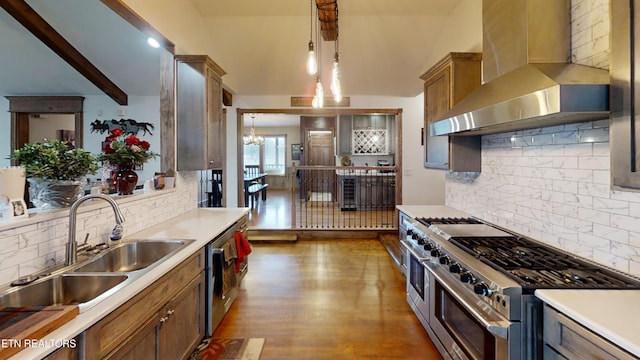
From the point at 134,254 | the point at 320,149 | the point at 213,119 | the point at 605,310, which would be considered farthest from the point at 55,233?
the point at 320,149

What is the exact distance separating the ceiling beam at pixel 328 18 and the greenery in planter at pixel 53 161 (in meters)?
2.95

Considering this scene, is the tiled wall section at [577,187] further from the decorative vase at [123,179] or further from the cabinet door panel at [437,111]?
the decorative vase at [123,179]

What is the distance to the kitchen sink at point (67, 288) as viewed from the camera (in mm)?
1384

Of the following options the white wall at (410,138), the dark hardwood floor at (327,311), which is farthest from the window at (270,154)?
the dark hardwood floor at (327,311)

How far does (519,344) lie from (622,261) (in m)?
0.74

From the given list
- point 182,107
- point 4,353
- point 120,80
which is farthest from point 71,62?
point 4,353

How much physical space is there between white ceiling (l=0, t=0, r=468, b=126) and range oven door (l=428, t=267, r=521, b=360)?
3739 millimetres

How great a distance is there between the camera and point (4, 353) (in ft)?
2.85

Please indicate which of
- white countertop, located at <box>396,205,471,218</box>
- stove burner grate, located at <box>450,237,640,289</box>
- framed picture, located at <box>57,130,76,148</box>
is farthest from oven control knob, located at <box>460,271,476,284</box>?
framed picture, located at <box>57,130,76,148</box>

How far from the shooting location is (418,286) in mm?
2713

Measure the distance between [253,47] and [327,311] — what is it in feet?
13.5

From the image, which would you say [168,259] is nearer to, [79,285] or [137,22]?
[79,285]

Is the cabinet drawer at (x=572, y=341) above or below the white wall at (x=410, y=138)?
below

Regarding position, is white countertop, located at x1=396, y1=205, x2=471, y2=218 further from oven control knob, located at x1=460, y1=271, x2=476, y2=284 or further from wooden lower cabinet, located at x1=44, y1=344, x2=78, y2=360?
wooden lower cabinet, located at x1=44, y1=344, x2=78, y2=360
